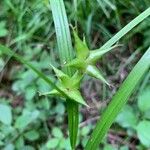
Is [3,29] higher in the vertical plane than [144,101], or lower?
higher

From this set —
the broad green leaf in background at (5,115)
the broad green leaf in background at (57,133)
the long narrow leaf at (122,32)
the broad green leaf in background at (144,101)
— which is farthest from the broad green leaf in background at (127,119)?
the long narrow leaf at (122,32)

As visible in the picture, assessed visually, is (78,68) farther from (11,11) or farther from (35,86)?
(11,11)

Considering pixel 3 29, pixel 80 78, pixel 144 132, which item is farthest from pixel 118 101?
pixel 3 29

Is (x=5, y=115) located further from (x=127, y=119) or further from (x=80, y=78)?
(x=80, y=78)

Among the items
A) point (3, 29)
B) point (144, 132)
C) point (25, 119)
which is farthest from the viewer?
point (3, 29)

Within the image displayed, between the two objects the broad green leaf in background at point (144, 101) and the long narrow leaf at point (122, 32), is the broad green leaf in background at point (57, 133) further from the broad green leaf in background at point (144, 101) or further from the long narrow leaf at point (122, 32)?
the long narrow leaf at point (122, 32)

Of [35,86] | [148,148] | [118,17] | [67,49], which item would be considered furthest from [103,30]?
[67,49]

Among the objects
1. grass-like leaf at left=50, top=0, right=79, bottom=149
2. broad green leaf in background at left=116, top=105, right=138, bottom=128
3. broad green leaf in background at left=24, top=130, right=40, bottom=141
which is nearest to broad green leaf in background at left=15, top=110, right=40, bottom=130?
broad green leaf in background at left=24, top=130, right=40, bottom=141
